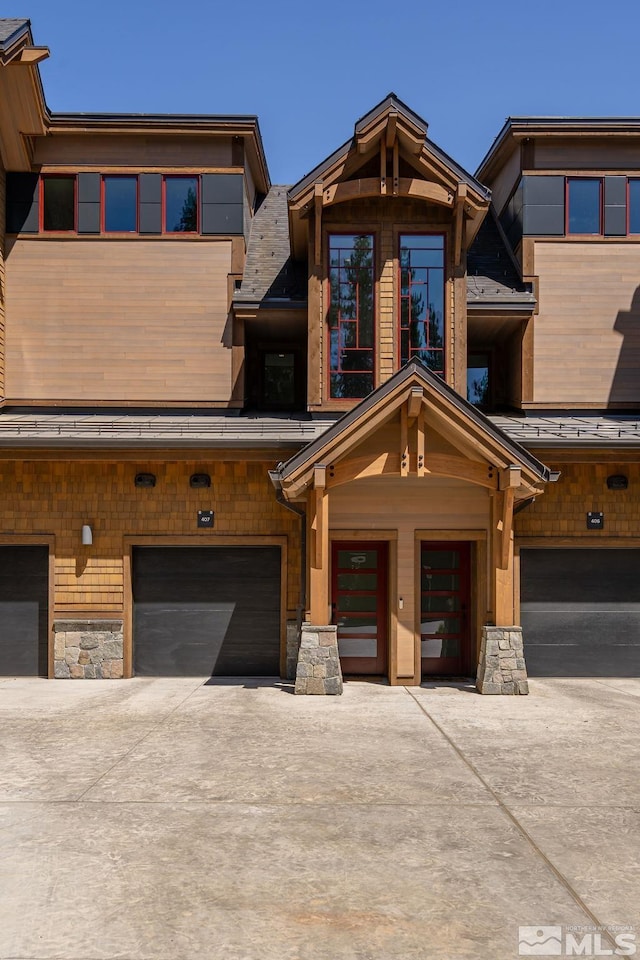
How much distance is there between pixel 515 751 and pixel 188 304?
961cm

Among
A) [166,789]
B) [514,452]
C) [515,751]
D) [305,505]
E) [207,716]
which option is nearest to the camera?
[166,789]

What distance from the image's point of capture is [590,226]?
1327 cm

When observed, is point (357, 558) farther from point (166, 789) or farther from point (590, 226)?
point (590, 226)

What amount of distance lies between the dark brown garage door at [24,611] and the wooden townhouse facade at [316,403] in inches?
1.6

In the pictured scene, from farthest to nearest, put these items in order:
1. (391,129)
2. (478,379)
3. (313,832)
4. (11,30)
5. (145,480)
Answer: (478,379) < (11,30) < (391,129) < (145,480) < (313,832)

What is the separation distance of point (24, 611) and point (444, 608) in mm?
7064

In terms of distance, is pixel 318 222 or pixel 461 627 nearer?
pixel 461 627

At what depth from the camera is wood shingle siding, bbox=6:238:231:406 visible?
12773 millimetres

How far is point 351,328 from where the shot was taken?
12.1m

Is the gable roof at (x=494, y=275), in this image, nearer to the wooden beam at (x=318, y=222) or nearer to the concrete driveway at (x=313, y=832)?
the wooden beam at (x=318, y=222)

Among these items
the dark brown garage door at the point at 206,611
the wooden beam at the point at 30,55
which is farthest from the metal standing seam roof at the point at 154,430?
the wooden beam at the point at 30,55

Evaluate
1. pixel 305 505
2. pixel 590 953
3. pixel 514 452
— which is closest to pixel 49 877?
pixel 590 953

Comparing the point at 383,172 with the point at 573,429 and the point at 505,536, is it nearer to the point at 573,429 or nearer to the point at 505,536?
the point at 573,429

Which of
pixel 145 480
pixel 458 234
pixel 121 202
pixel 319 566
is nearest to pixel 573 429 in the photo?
pixel 458 234
